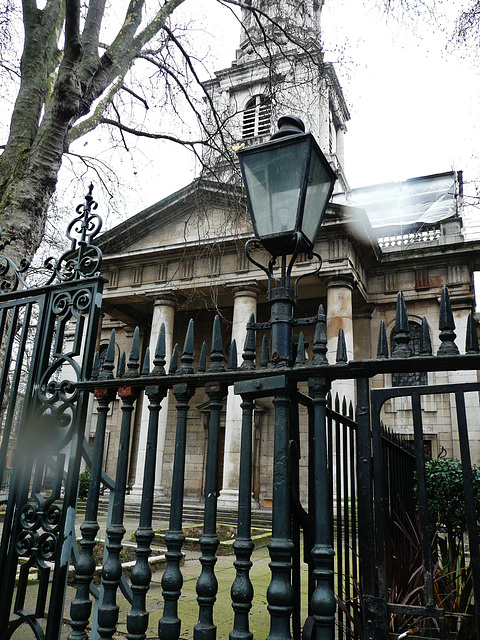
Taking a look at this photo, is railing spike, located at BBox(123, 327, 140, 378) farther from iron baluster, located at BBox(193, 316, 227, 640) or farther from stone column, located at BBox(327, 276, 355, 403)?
stone column, located at BBox(327, 276, 355, 403)

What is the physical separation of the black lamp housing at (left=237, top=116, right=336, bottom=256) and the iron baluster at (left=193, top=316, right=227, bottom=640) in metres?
0.62

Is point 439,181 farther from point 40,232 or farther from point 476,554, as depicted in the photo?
point 476,554

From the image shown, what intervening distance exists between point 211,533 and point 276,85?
9339 mm

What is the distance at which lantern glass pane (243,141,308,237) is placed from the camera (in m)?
2.72

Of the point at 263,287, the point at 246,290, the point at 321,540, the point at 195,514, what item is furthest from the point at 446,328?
the point at 263,287

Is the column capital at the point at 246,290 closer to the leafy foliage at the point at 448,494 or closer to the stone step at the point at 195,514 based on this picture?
the stone step at the point at 195,514

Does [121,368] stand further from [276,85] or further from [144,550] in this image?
[276,85]

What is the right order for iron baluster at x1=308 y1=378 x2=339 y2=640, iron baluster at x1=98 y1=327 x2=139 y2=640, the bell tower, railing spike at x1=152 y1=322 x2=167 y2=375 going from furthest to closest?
the bell tower → railing spike at x1=152 y1=322 x2=167 y2=375 → iron baluster at x1=98 y1=327 x2=139 y2=640 → iron baluster at x1=308 y1=378 x2=339 y2=640

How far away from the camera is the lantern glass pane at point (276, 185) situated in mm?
2725

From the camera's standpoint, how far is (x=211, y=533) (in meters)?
2.34

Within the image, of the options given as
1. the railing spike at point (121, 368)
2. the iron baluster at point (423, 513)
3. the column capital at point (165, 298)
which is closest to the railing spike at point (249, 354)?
the railing spike at point (121, 368)

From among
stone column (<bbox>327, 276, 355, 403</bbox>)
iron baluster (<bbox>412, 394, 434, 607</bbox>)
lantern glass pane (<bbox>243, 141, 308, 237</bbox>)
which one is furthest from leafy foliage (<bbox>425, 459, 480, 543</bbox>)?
stone column (<bbox>327, 276, 355, 403</bbox>)

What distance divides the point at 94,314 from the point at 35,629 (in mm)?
1726

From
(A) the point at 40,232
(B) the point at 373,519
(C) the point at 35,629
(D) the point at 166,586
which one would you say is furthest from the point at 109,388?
(A) the point at 40,232
